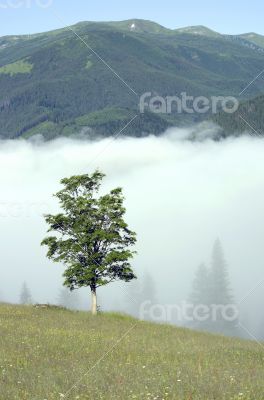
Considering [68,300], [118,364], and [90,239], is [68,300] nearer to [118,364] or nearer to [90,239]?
[90,239]

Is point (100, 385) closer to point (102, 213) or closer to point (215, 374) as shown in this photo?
point (215, 374)

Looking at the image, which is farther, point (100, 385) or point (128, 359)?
point (128, 359)

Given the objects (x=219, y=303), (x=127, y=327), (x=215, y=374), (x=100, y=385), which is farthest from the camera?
(x=219, y=303)

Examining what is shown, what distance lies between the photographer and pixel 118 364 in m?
23.1

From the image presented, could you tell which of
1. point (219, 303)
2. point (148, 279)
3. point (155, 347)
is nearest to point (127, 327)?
point (155, 347)

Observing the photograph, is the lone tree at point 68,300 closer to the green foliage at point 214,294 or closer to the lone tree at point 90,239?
the green foliage at point 214,294

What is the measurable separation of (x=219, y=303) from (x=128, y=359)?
103 m

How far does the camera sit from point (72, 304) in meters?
158

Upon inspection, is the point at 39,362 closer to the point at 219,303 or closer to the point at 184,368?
the point at 184,368

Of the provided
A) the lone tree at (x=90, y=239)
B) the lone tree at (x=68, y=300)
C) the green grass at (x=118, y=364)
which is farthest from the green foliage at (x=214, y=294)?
the green grass at (x=118, y=364)

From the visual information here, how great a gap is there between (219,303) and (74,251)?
8460 cm

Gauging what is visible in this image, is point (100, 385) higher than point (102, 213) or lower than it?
lower

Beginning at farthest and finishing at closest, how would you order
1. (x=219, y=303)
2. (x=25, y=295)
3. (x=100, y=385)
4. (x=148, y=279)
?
1. (x=25, y=295)
2. (x=148, y=279)
3. (x=219, y=303)
4. (x=100, y=385)

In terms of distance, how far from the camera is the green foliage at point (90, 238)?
44688 millimetres
